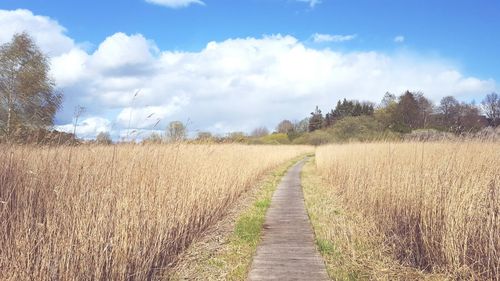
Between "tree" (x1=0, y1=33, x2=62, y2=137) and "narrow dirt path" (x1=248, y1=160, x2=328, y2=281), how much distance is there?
18.1 metres

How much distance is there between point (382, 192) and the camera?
6.98 metres

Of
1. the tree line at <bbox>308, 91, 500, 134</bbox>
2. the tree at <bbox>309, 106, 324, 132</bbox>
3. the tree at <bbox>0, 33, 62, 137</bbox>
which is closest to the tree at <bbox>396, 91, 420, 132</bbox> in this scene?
the tree line at <bbox>308, 91, 500, 134</bbox>

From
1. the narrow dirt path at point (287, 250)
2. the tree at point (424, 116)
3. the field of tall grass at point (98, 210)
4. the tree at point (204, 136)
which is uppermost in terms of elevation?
the tree at point (424, 116)

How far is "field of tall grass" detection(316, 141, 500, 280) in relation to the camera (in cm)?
432

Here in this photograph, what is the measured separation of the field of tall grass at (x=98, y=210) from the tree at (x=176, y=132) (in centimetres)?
92

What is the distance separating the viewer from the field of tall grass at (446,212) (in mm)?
4324

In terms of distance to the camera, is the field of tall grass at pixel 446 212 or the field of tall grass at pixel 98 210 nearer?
the field of tall grass at pixel 98 210

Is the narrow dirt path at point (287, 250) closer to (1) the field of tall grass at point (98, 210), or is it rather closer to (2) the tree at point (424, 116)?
(1) the field of tall grass at point (98, 210)

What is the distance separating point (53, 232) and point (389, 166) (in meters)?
6.51

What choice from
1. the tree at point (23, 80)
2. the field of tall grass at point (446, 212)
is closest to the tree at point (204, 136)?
the field of tall grass at point (446, 212)

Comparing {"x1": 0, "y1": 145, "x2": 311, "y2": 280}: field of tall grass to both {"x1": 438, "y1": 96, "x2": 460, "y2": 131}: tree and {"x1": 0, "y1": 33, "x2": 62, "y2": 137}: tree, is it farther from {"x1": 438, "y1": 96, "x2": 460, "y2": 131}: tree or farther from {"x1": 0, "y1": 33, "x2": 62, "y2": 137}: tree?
{"x1": 0, "y1": 33, "x2": 62, "y2": 137}: tree

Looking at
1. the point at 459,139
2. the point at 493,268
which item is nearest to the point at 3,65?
Result: the point at 459,139

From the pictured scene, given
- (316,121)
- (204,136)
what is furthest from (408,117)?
(316,121)

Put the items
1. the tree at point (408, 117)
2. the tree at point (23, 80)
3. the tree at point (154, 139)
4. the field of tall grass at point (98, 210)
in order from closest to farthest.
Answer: the field of tall grass at point (98, 210)
the tree at point (154, 139)
the tree at point (408, 117)
the tree at point (23, 80)
